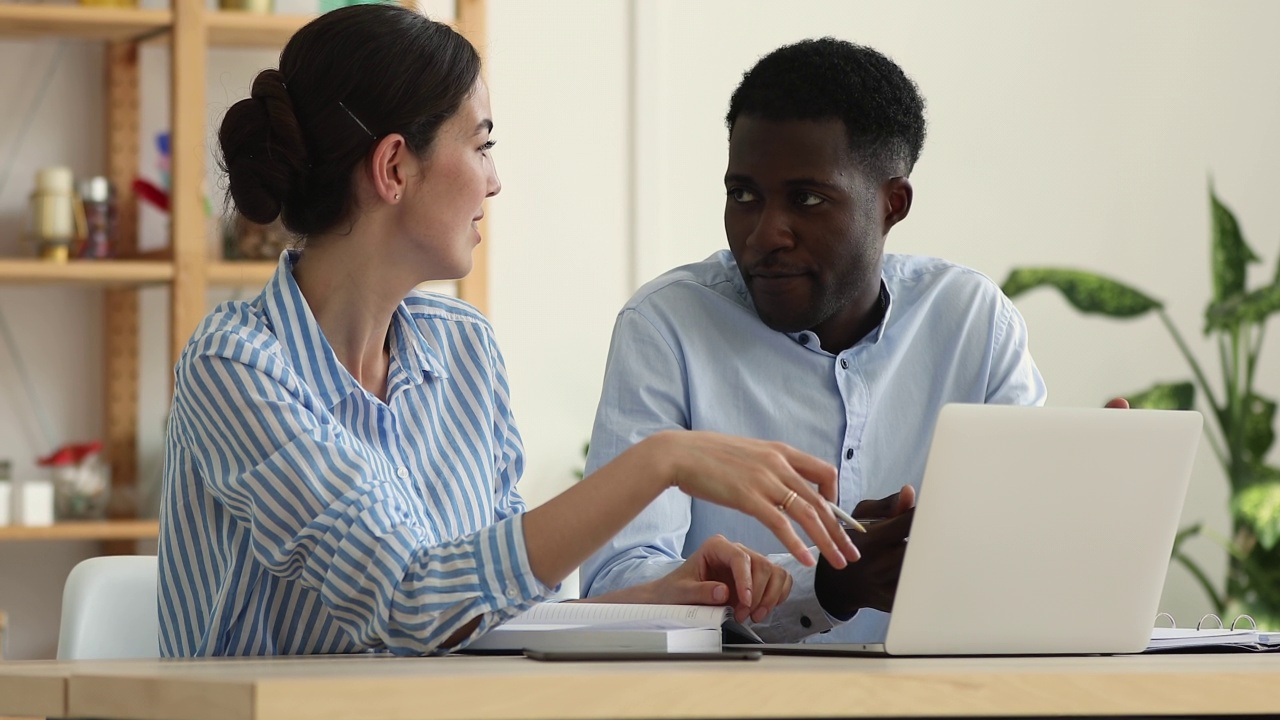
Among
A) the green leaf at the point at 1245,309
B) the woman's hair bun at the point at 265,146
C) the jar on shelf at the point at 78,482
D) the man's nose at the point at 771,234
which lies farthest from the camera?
the green leaf at the point at 1245,309

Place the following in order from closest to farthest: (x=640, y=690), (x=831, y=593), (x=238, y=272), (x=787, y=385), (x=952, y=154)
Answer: (x=640, y=690) → (x=831, y=593) → (x=787, y=385) → (x=238, y=272) → (x=952, y=154)

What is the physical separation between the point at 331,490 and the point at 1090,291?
7.64 feet

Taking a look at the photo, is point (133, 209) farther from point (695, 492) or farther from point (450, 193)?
point (695, 492)

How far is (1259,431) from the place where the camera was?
10.4 feet

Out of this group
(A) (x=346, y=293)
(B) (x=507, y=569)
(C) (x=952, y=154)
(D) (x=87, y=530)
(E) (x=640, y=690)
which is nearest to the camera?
(E) (x=640, y=690)

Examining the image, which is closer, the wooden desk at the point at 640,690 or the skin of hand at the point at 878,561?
the wooden desk at the point at 640,690

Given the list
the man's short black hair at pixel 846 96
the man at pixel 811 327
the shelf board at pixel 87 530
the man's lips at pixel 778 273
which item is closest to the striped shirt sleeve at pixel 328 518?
the man at pixel 811 327

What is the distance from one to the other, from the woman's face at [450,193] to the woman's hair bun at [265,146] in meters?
0.12

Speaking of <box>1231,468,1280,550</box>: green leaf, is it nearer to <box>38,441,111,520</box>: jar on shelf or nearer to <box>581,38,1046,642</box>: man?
<box>581,38,1046,642</box>: man

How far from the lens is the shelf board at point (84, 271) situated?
285cm

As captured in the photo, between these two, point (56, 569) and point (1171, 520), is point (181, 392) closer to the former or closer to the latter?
point (1171, 520)

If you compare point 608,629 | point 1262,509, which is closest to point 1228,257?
point 1262,509

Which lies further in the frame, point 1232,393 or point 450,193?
point 1232,393

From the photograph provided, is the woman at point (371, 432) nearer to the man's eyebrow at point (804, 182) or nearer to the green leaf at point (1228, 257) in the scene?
the man's eyebrow at point (804, 182)
